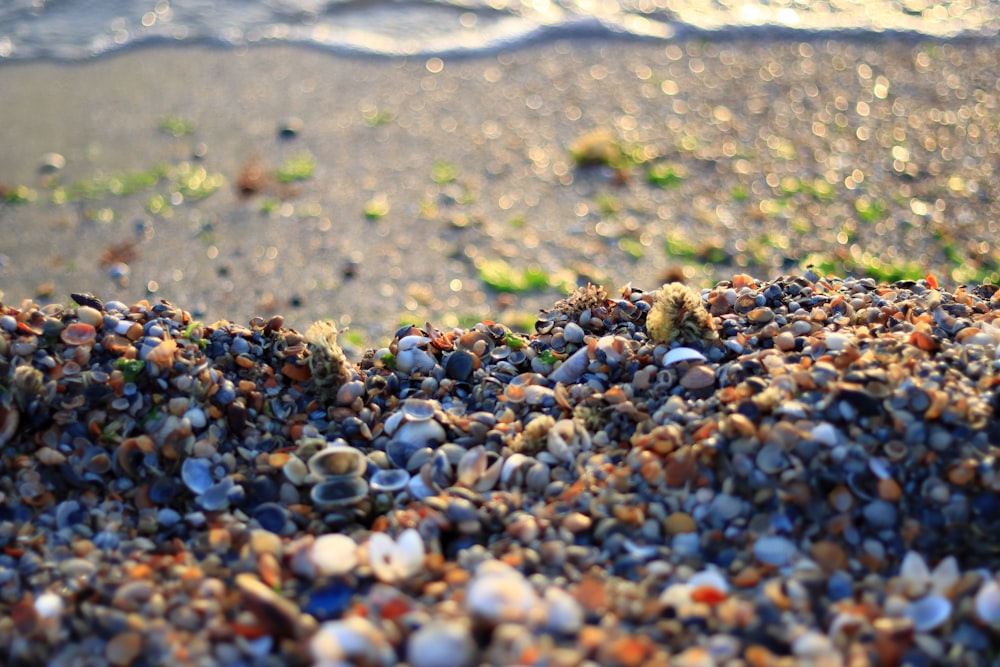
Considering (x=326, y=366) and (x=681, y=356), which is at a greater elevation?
(x=681, y=356)

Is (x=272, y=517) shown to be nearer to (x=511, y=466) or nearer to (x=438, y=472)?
(x=438, y=472)

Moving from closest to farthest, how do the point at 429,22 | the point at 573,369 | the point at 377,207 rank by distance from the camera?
the point at 573,369 → the point at 377,207 → the point at 429,22

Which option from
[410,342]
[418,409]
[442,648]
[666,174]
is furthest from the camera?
[666,174]

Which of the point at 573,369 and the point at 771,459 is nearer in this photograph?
the point at 771,459

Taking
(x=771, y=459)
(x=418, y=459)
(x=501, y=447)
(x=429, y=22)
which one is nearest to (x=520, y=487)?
(x=501, y=447)

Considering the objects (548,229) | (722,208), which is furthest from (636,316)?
(722,208)

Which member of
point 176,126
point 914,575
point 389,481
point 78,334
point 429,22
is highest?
point 429,22

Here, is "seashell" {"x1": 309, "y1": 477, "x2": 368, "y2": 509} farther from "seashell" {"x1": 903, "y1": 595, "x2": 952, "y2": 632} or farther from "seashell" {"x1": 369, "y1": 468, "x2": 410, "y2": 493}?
"seashell" {"x1": 903, "y1": 595, "x2": 952, "y2": 632}

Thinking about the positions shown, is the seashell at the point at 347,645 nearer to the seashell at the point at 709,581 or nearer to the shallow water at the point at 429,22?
the seashell at the point at 709,581
